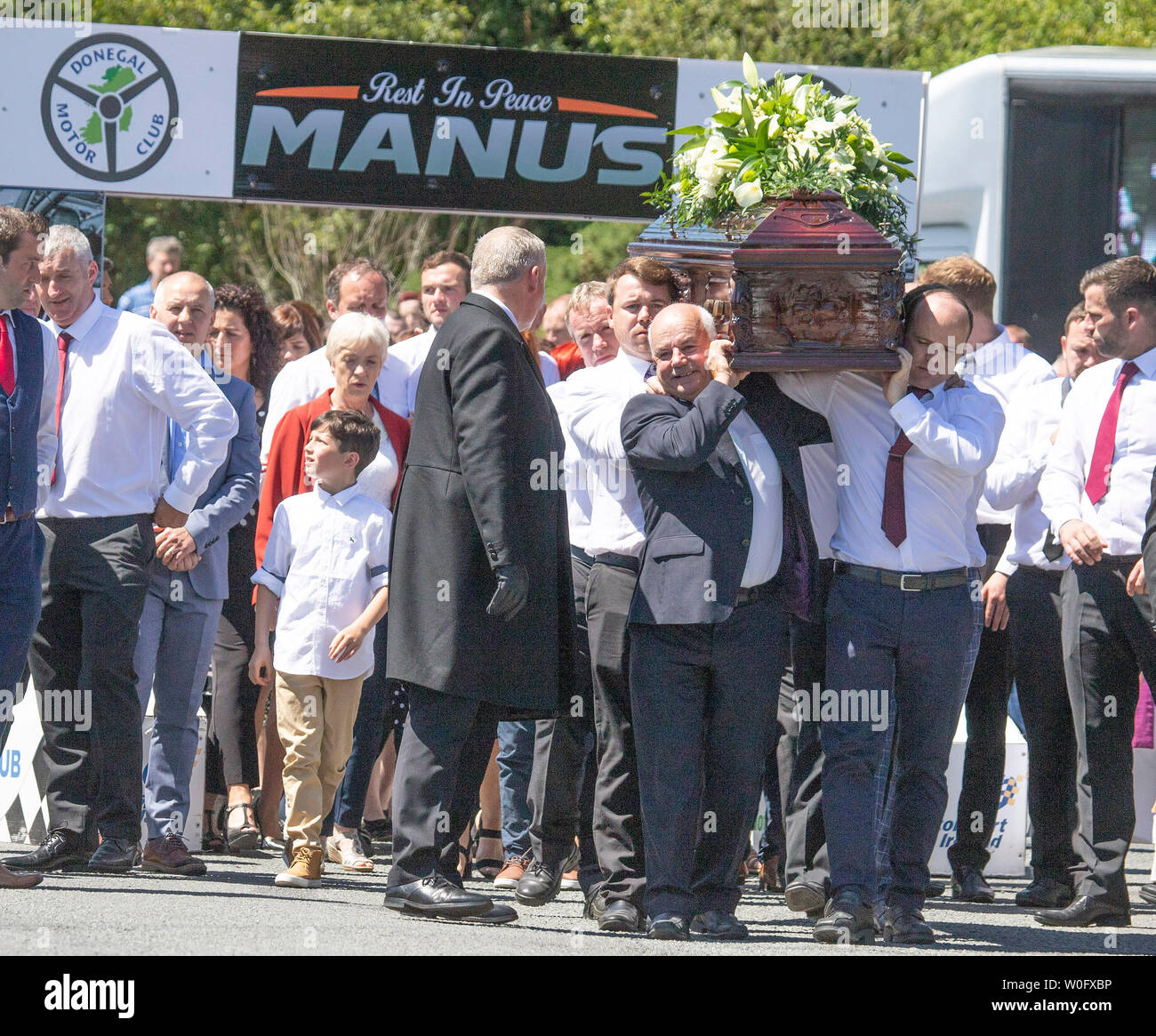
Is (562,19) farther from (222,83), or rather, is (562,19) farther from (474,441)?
(474,441)

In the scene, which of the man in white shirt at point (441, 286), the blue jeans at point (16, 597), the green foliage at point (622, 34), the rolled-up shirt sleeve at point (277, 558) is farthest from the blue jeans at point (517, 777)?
the green foliage at point (622, 34)

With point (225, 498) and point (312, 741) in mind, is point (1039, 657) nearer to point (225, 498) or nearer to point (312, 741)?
point (312, 741)

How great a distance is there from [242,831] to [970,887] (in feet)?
10.8

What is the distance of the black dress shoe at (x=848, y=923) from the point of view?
5.93 meters

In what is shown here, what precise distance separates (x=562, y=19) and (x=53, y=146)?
933 inches

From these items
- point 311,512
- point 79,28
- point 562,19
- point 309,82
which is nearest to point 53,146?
point 79,28

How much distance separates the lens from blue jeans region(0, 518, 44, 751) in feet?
21.0

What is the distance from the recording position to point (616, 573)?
6.36 meters

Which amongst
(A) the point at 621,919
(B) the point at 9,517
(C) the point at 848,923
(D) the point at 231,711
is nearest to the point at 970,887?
(C) the point at 848,923

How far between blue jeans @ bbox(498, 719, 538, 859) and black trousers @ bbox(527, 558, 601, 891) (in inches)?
21.2

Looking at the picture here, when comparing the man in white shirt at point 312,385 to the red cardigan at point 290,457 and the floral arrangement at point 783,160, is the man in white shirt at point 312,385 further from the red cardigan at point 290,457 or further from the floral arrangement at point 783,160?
the floral arrangement at point 783,160

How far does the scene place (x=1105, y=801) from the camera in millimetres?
6949

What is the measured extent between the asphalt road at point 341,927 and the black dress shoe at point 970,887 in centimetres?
13

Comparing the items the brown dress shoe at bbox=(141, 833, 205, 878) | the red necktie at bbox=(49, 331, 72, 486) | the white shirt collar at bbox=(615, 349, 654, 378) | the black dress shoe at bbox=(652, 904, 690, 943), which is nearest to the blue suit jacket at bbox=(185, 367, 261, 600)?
the red necktie at bbox=(49, 331, 72, 486)
